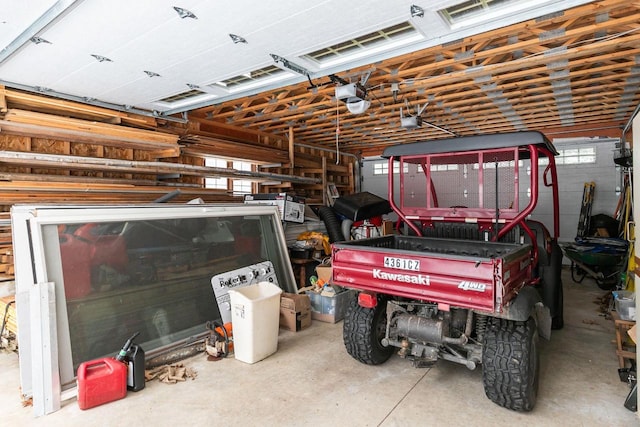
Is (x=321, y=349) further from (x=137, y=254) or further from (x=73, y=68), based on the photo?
(x=73, y=68)

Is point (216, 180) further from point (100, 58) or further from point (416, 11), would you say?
point (416, 11)

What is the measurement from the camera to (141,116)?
5.09 m

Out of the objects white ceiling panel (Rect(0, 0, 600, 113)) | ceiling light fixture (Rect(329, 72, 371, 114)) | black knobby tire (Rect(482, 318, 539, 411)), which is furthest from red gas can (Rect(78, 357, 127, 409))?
ceiling light fixture (Rect(329, 72, 371, 114))

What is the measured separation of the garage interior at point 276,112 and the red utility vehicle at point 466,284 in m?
0.32

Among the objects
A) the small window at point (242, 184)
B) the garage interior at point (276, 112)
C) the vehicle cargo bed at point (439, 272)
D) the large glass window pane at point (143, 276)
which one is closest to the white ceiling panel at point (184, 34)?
the garage interior at point (276, 112)

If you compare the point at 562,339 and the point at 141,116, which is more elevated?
the point at 141,116

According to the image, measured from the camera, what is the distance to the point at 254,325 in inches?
133

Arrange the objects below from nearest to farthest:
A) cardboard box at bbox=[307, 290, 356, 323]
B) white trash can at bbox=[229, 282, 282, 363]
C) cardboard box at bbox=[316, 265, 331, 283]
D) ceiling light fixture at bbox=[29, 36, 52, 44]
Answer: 1. ceiling light fixture at bbox=[29, 36, 52, 44]
2. white trash can at bbox=[229, 282, 282, 363]
3. cardboard box at bbox=[307, 290, 356, 323]
4. cardboard box at bbox=[316, 265, 331, 283]

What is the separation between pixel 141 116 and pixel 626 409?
5.95 meters

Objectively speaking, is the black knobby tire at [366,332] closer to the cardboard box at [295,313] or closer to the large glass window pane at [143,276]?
the cardboard box at [295,313]

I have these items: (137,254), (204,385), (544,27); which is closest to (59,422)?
(204,385)

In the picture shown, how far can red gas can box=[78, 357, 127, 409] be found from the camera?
8.71 ft

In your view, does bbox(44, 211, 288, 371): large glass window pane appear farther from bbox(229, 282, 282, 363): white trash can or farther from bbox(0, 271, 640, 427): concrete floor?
bbox(229, 282, 282, 363): white trash can

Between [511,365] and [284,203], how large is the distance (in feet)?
13.5
